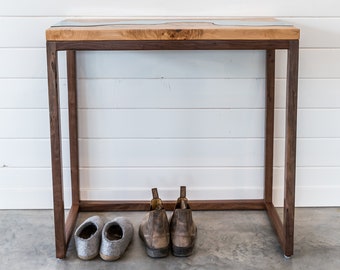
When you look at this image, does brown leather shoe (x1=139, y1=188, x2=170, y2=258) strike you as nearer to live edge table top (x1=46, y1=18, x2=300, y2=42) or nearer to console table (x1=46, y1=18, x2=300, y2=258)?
console table (x1=46, y1=18, x2=300, y2=258)

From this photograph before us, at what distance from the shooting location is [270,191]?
6.16ft

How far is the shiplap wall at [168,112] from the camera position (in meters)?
1.75

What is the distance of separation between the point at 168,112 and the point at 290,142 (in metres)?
0.51

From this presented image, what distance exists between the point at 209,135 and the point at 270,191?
29 cm

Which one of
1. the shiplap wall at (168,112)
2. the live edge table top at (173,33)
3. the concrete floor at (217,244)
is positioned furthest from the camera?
the shiplap wall at (168,112)

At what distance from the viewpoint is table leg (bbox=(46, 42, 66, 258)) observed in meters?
1.41

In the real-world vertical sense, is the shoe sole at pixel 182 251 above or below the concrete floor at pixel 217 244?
above

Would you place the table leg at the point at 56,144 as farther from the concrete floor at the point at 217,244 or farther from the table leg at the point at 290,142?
the table leg at the point at 290,142

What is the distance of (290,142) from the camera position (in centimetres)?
146

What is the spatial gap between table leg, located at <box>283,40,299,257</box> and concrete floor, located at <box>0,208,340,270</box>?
0.08 metres

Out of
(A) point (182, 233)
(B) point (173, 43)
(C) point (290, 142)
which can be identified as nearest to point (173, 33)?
(B) point (173, 43)

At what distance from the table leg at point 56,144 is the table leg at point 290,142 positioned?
2.03 feet

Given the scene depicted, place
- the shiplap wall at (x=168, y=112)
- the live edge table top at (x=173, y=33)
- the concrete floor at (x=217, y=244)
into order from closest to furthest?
1. the live edge table top at (x=173, y=33)
2. the concrete floor at (x=217, y=244)
3. the shiplap wall at (x=168, y=112)

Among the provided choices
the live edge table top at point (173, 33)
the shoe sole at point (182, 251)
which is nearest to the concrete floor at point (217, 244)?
the shoe sole at point (182, 251)
